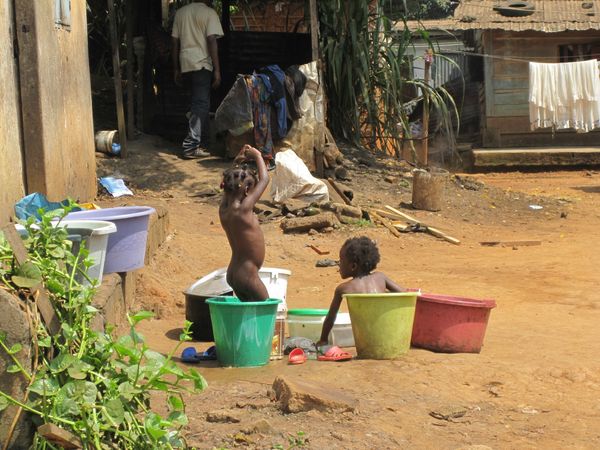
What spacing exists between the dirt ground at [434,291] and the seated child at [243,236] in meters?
0.48

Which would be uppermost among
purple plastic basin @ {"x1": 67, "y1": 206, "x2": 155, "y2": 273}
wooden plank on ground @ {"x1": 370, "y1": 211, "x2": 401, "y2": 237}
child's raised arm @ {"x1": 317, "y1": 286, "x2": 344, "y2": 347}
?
purple plastic basin @ {"x1": 67, "y1": 206, "x2": 155, "y2": 273}

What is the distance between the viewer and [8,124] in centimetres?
588

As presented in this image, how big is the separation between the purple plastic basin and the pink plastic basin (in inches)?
63.2

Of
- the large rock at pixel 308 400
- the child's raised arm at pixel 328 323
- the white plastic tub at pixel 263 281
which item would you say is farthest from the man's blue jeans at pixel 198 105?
the large rock at pixel 308 400

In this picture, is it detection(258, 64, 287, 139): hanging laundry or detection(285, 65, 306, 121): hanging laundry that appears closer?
detection(258, 64, 287, 139): hanging laundry

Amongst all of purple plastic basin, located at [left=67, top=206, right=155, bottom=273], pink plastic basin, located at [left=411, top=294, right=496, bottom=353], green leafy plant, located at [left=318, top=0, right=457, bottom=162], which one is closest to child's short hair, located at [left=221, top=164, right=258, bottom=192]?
purple plastic basin, located at [left=67, top=206, right=155, bottom=273]

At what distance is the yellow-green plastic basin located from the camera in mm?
4762

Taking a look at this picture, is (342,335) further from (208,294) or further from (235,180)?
(235,180)

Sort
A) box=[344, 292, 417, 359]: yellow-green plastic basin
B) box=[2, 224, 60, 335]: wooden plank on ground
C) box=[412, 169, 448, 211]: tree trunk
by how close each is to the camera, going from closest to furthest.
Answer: box=[2, 224, 60, 335]: wooden plank on ground → box=[344, 292, 417, 359]: yellow-green plastic basin → box=[412, 169, 448, 211]: tree trunk

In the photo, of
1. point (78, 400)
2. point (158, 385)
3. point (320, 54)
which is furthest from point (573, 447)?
point (320, 54)

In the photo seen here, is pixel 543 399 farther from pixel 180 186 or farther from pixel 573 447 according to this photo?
pixel 180 186

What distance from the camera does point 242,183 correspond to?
16.9 feet

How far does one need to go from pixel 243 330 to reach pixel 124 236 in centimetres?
95

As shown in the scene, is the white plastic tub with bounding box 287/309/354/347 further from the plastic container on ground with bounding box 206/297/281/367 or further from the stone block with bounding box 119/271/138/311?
the stone block with bounding box 119/271/138/311
